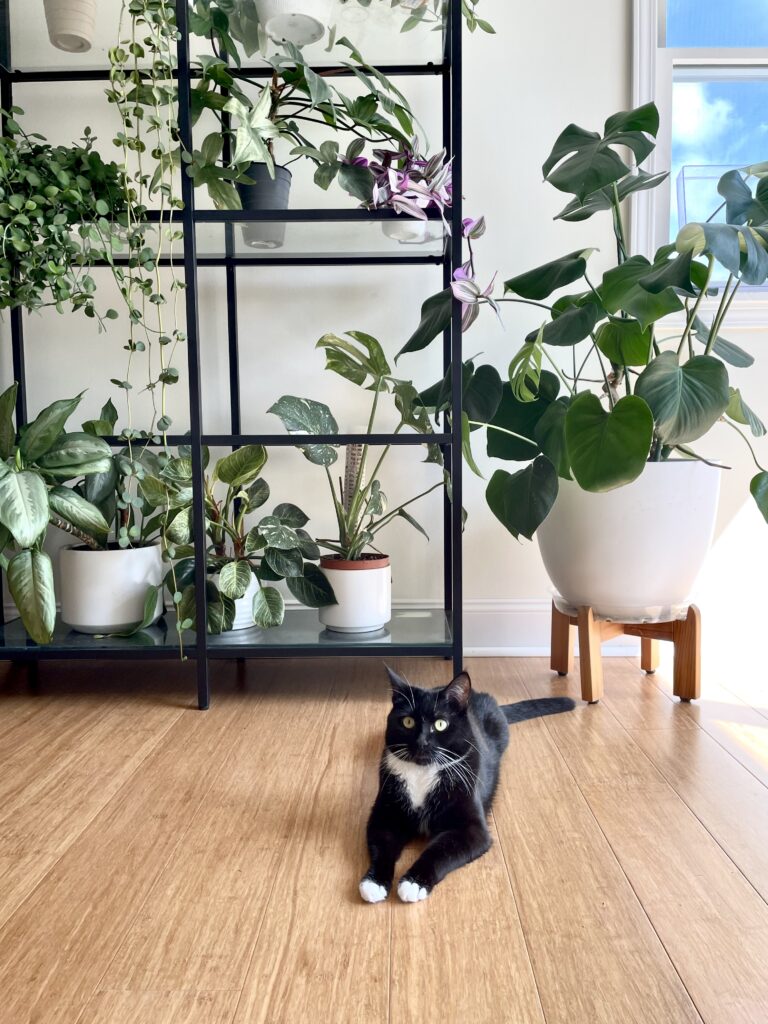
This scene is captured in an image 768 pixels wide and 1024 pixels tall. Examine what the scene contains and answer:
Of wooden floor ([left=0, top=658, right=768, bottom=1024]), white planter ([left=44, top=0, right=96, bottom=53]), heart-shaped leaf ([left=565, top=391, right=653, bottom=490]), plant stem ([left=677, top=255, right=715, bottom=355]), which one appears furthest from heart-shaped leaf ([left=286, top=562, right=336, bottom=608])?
white planter ([left=44, top=0, right=96, bottom=53])

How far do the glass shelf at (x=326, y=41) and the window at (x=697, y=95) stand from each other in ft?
2.07

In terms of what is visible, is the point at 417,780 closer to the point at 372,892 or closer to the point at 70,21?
the point at 372,892

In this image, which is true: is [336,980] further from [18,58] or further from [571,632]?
[18,58]

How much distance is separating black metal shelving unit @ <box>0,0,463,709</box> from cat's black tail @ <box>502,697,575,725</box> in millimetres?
185

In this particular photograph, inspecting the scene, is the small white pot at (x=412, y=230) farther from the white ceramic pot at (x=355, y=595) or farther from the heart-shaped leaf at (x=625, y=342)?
the white ceramic pot at (x=355, y=595)

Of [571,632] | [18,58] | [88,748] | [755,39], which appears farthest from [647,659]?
[18,58]

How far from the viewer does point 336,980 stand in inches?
32.7

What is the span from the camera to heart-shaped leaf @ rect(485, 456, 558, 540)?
1647 millimetres

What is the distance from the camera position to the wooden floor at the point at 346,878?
0.81 m

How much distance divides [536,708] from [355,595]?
1.54 feet

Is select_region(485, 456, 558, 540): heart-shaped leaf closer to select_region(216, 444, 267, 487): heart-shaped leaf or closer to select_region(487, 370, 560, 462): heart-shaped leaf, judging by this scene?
select_region(487, 370, 560, 462): heart-shaped leaf

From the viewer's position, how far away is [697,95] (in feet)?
7.16

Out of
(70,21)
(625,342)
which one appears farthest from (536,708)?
(70,21)

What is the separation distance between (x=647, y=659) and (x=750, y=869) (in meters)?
0.94
